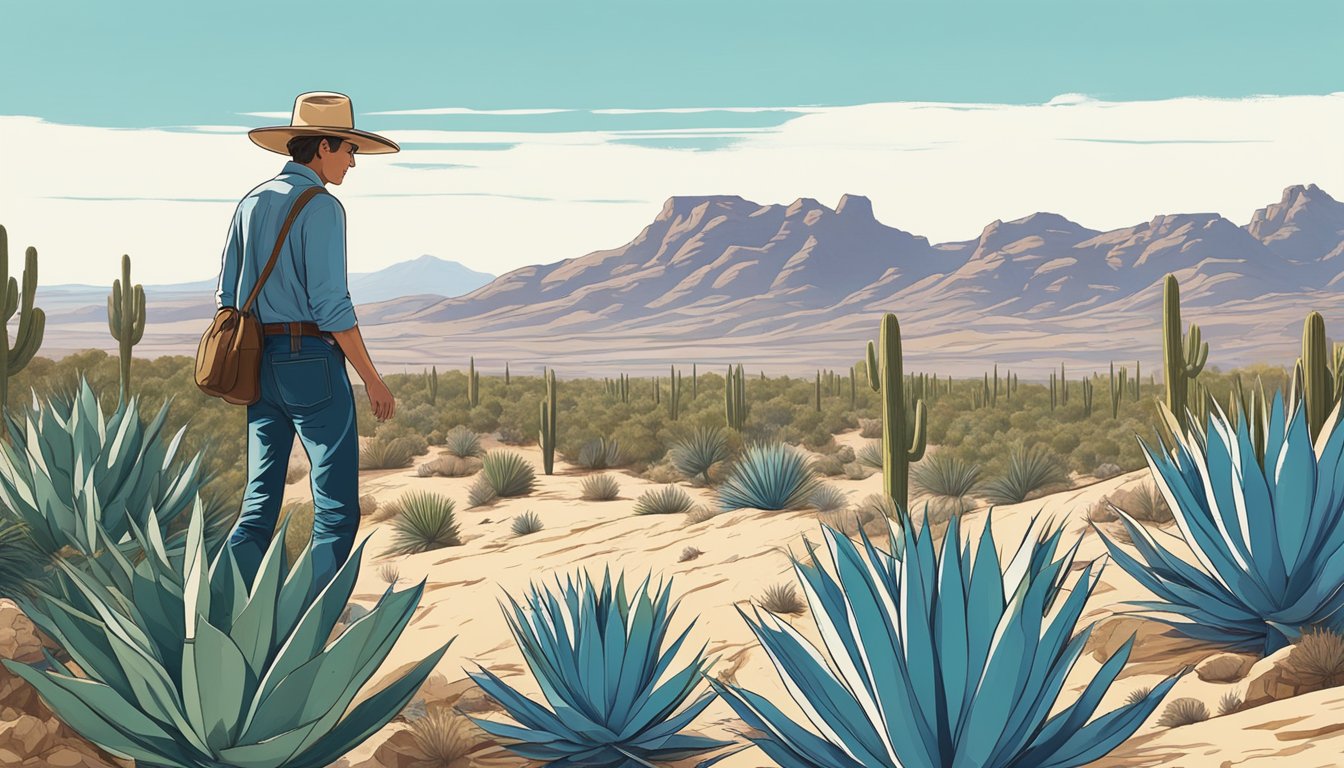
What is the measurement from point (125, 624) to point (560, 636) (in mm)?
1712

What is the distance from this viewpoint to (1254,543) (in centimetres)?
571

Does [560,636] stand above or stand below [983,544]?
below

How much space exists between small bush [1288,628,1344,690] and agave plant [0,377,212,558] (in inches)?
215

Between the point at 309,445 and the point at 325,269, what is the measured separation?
29.1 inches

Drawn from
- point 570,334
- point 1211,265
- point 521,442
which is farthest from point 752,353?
point 521,442

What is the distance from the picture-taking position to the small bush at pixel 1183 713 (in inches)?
204

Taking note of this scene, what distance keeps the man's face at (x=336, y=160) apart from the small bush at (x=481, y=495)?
35.9ft

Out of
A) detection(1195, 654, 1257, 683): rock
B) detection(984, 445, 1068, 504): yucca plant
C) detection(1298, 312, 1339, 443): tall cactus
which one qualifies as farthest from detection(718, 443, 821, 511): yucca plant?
detection(1195, 654, 1257, 683): rock

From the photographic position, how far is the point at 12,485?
263 inches

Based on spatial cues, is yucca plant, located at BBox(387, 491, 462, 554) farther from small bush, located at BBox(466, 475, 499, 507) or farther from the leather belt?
the leather belt

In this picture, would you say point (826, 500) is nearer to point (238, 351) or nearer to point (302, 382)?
point (302, 382)

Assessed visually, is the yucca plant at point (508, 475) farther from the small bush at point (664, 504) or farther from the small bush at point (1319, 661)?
the small bush at point (1319, 661)

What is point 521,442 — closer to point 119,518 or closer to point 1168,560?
point 119,518

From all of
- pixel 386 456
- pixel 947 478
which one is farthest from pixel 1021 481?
pixel 386 456
